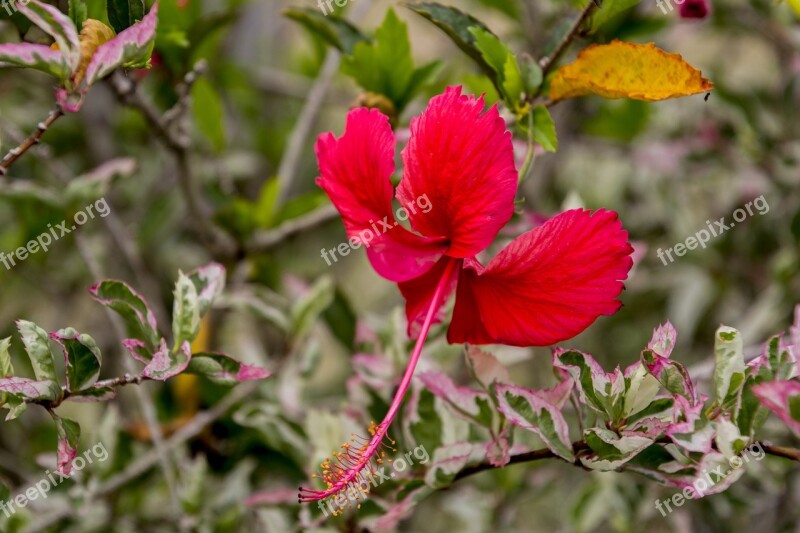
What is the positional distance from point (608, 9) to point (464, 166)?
20 cm

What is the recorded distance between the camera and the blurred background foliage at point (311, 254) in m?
0.94

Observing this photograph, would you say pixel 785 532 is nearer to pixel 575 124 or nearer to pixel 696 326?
pixel 696 326

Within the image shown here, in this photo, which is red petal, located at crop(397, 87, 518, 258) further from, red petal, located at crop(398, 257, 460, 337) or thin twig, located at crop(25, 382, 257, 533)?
thin twig, located at crop(25, 382, 257, 533)

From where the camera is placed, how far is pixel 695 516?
1.25 m

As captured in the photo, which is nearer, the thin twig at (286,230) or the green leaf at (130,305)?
the green leaf at (130,305)

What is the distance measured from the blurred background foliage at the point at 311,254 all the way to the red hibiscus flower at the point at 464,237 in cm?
20

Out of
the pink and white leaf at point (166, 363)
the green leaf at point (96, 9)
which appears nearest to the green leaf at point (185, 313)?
the pink and white leaf at point (166, 363)

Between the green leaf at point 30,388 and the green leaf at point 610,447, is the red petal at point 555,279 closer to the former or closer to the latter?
the green leaf at point 610,447

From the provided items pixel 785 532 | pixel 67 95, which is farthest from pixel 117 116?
pixel 785 532

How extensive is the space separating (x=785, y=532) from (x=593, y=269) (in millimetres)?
910

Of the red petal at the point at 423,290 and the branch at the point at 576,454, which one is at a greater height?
the red petal at the point at 423,290

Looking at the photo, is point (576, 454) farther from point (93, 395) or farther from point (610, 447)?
point (93, 395)

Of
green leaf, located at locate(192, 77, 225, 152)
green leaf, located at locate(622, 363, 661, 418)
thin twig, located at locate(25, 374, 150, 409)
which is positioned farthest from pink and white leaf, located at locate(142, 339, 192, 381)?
green leaf, located at locate(192, 77, 225, 152)

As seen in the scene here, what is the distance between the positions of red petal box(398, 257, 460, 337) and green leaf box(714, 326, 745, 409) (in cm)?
20
